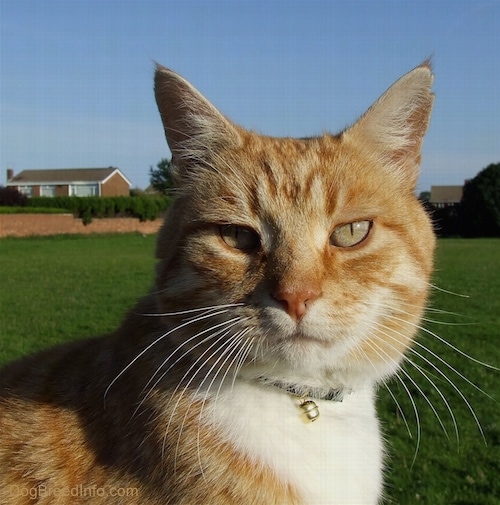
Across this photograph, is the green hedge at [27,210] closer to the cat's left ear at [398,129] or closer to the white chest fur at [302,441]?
the cat's left ear at [398,129]

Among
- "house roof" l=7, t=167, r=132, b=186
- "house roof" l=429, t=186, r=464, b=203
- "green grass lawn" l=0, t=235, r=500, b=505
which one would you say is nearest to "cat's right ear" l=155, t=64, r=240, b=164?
"green grass lawn" l=0, t=235, r=500, b=505

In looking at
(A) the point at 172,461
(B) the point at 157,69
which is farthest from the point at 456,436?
(B) the point at 157,69

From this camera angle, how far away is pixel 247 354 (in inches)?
88.4

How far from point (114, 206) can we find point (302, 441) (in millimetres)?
40131

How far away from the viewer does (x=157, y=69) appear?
8.71ft

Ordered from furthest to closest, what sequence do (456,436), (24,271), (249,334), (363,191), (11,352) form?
(24,271)
(11,352)
(456,436)
(363,191)
(249,334)

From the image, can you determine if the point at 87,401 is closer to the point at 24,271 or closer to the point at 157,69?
the point at 157,69

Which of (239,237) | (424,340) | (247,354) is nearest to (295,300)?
(247,354)

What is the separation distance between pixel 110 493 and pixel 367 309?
1.16 m

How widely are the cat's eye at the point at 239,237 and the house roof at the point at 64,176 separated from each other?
6951cm

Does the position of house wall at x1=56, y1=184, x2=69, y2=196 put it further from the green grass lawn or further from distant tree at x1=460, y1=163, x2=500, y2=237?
the green grass lawn

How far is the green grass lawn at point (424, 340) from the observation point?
4.66 meters

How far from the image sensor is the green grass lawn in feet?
15.3

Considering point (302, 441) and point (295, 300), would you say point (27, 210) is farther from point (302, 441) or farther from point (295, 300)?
point (295, 300)
